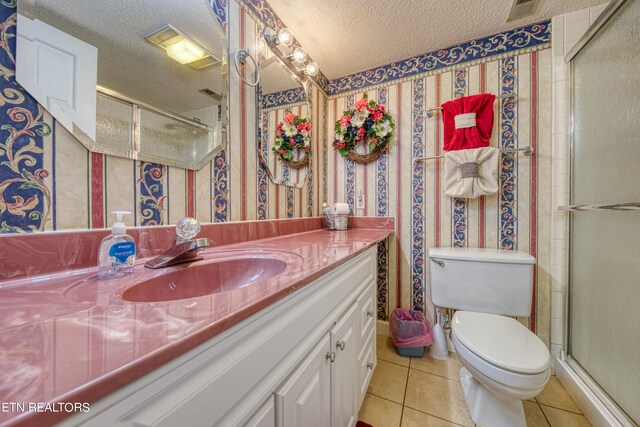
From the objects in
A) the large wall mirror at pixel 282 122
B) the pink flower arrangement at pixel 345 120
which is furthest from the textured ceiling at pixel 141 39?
the pink flower arrangement at pixel 345 120

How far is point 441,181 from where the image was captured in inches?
67.5

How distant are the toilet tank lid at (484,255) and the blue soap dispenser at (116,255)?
147 centimetres

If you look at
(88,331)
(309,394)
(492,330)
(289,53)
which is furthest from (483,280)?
(289,53)

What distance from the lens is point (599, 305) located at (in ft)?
3.93

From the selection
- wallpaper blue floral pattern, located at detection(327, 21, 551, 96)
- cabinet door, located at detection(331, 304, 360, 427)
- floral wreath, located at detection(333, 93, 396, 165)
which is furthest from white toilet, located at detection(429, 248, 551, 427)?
wallpaper blue floral pattern, located at detection(327, 21, 551, 96)

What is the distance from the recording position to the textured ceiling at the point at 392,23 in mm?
1354

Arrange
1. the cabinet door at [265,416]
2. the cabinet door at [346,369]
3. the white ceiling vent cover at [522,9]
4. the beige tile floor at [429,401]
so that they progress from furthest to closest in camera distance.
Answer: the white ceiling vent cover at [522,9] < the beige tile floor at [429,401] < the cabinet door at [346,369] < the cabinet door at [265,416]

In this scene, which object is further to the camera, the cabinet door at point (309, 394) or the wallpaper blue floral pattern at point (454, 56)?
the wallpaper blue floral pattern at point (454, 56)

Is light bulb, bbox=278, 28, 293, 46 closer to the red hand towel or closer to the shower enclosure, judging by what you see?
the red hand towel

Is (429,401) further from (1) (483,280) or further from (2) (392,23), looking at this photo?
(2) (392,23)

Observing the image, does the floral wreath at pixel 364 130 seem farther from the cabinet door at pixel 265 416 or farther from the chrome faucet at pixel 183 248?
the cabinet door at pixel 265 416

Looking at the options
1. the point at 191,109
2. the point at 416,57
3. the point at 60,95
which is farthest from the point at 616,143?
the point at 60,95

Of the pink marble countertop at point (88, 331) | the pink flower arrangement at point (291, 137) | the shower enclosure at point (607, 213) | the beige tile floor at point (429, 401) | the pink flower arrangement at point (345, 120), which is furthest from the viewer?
the pink flower arrangement at point (345, 120)

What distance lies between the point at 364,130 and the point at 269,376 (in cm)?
172
